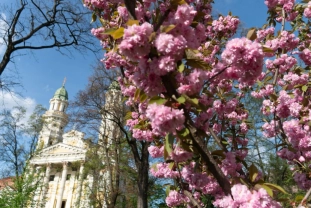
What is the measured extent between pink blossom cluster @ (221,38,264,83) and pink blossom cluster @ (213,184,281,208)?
0.65 meters

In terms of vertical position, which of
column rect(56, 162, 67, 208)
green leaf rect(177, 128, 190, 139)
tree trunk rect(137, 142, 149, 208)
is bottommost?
green leaf rect(177, 128, 190, 139)

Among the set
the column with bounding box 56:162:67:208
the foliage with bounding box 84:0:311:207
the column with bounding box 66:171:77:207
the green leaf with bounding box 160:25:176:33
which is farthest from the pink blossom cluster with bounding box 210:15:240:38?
the column with bounding box 56:162:67:208

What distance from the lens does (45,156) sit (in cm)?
3812

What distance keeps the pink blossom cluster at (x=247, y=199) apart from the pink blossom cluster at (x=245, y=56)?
65 cm

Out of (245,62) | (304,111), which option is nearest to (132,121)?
(304,111)

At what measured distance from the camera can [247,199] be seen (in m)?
1.48

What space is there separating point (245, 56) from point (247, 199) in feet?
2.48

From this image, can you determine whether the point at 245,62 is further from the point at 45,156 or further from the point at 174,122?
the point at 45,156

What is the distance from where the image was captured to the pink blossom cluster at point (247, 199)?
1463mm

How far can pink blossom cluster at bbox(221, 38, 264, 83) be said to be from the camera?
1.58 metres

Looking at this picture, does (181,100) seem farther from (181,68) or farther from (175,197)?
(175,197)

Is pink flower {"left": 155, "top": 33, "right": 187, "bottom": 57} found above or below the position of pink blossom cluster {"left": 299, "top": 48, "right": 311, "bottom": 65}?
below

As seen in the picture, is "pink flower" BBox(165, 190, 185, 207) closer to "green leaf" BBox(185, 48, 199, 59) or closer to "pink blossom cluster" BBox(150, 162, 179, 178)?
"pink blossom cluster" BBox(150, 162, 179, 178)

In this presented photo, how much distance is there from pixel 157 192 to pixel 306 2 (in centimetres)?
1589
